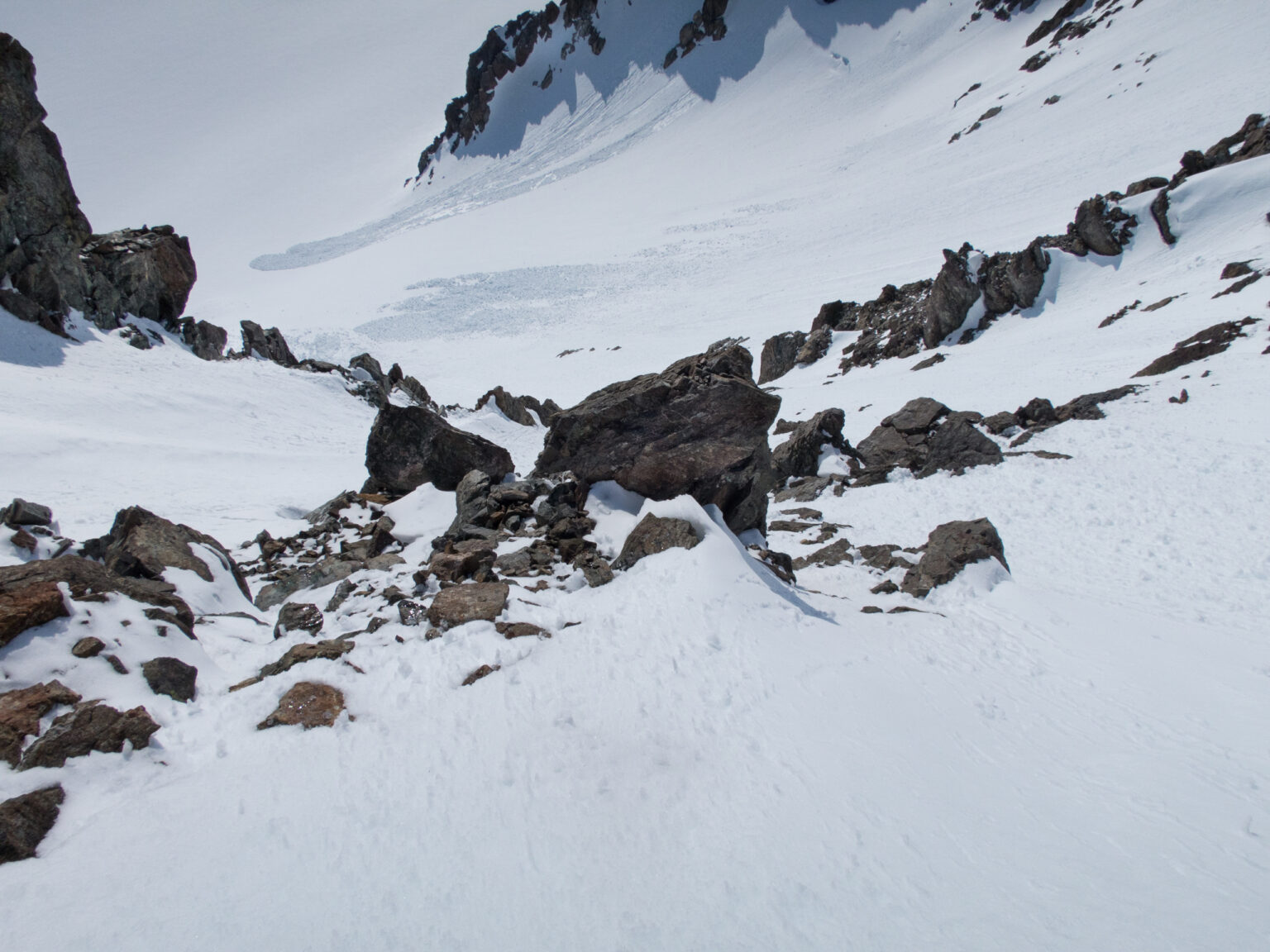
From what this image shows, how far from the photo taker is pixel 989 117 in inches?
2345

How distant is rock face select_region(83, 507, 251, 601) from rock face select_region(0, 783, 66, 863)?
375cm

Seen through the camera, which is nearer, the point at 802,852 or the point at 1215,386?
the point at 802,852

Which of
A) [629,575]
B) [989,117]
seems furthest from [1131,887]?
[989,117]

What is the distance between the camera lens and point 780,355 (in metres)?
36.5

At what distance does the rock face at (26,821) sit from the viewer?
3.32m

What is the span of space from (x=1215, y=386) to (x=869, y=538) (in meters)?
10.1

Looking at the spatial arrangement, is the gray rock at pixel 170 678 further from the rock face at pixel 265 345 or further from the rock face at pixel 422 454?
the rock face at pixel 265 345

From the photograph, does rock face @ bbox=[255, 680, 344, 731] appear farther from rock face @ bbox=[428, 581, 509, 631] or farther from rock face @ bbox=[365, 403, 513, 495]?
rock face @ bbox=[365, 403, 513, 495]

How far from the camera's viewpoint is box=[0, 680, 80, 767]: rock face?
3803 mm

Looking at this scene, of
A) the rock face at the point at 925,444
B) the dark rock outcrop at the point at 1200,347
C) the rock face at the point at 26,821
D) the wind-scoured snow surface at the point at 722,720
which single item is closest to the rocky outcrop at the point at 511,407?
the wind-scoured snow surface at the point at 722,720

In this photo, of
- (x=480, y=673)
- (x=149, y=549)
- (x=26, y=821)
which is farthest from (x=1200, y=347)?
(x=26, y=821)

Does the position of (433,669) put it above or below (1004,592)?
above

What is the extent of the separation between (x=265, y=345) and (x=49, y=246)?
312 inches

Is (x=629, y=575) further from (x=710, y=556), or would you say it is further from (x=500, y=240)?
(x=500, y=240)
